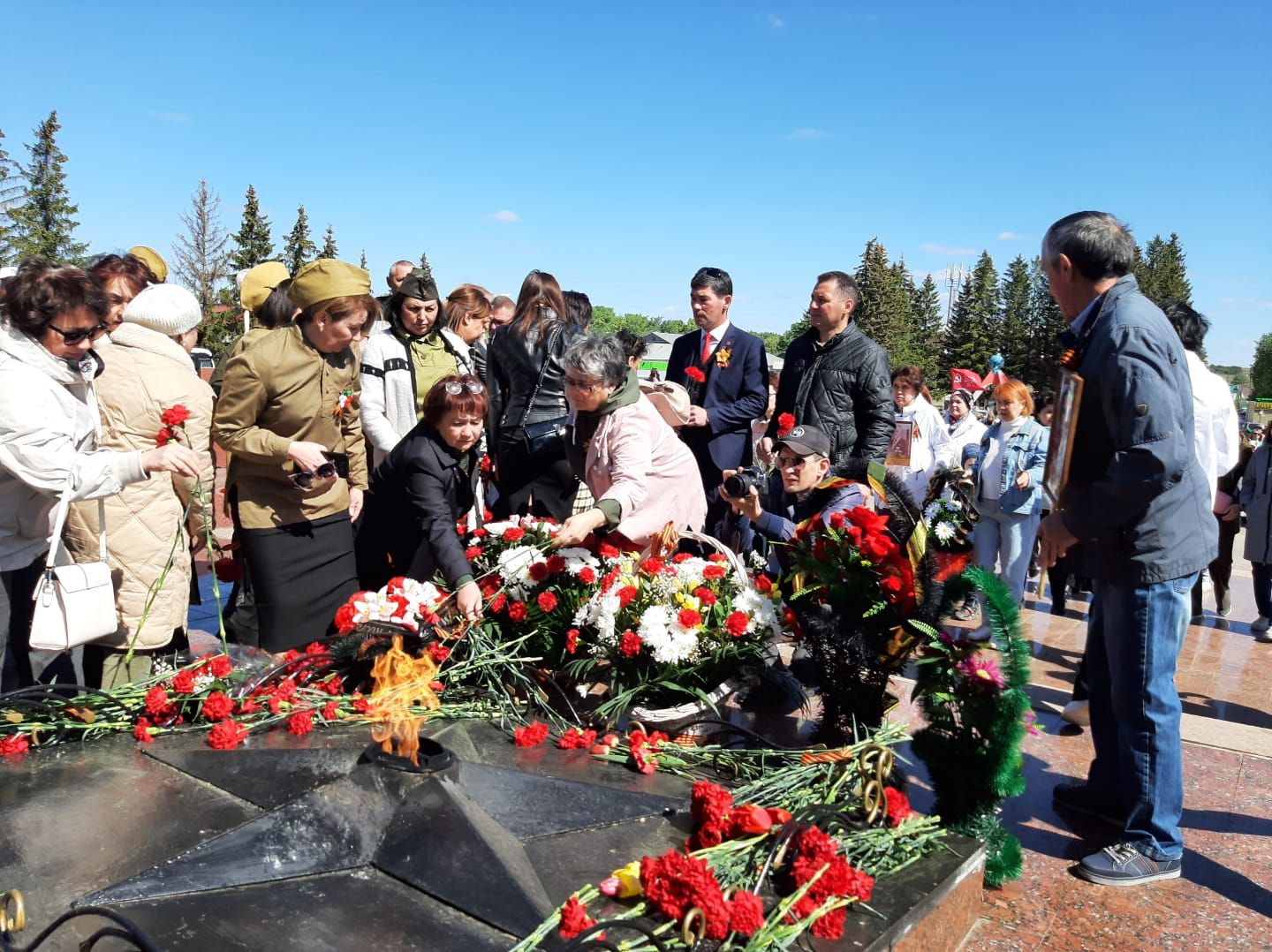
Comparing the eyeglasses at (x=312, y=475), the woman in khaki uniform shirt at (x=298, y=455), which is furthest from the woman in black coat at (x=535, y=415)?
the eyeglasses at (x=312, y=475)

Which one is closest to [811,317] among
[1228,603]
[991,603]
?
[991,603]

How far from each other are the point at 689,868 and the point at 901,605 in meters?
1.38

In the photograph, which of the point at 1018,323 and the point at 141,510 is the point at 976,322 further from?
the point at 141,510

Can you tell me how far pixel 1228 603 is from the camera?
8023mm

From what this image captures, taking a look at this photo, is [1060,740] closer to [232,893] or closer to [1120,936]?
[1120,936]

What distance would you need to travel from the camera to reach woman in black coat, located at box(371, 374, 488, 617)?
3.97 meters

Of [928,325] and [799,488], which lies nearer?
[799,488]

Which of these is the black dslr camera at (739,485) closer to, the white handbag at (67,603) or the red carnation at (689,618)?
the red carnation at (689,618)

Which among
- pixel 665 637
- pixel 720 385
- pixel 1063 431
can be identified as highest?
pixel 720 385

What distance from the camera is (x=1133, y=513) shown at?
2938 millimetres

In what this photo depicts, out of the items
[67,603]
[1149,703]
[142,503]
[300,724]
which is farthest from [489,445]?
[1149,703]

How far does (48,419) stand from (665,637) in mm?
2096

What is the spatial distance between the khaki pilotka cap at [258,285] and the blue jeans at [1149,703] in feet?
14.0

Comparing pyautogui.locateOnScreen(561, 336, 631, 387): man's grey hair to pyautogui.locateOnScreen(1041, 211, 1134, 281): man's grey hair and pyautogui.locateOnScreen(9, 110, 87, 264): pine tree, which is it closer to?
pyautogui.locateOnScreen(1041, 211, 1134, 281): man's grey hair
